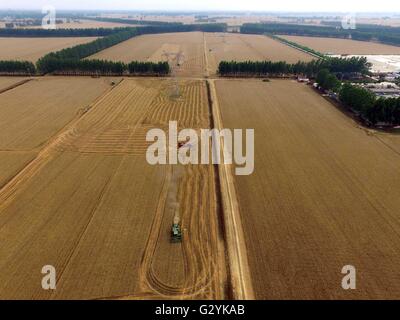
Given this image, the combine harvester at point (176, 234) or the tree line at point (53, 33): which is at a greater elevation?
the tree line at point (53, 33)

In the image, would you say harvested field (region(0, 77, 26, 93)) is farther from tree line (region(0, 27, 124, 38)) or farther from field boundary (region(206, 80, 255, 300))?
tree line (region(0, 27, 124, 38))

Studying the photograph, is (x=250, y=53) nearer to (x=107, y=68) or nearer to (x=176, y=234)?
(x=107, y=68)

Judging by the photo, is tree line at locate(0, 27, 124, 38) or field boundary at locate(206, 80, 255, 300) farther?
tree line at locate(0, 27, 124, 38)

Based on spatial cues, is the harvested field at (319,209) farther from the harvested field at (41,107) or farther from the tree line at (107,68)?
the tree line at (107,68)

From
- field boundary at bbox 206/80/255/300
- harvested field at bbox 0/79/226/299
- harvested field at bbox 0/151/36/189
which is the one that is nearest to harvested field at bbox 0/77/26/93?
harvested field at bbox 0/151/36/189

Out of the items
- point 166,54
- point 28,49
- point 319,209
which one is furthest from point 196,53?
point 319,209

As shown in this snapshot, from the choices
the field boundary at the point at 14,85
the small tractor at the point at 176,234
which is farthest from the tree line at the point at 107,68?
the small tractor at the point at 176,234

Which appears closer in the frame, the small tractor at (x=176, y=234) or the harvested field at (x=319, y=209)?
the harvested field at (x=319, y=209)
